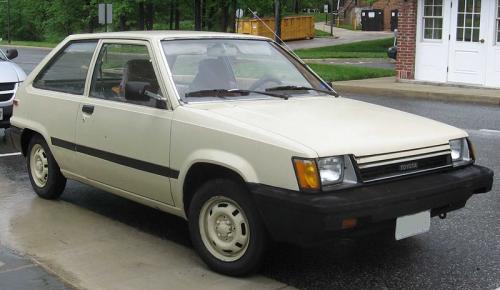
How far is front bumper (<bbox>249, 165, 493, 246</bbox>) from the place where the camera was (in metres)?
3.74

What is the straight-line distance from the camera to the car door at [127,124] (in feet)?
15.5

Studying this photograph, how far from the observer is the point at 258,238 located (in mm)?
4082

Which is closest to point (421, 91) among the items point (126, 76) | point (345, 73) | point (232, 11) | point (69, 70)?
point (345, 73)

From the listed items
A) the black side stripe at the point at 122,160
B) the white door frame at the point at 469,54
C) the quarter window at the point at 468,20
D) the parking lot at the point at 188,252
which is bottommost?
the parking lot at the point at 188,252

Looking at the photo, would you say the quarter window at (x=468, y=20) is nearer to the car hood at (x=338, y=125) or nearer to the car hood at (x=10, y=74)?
the car hood at (x=10, y=74)

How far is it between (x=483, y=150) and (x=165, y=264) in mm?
5687

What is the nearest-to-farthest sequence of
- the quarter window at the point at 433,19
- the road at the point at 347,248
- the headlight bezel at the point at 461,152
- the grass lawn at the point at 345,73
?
the road at the point at 347,248 → the headlight bezel at the point at 461,152 → the quarter window at the point at 433,19 → the grass lawn at the point at 345,73

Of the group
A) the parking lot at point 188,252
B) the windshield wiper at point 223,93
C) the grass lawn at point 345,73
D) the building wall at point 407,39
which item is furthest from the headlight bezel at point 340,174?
the grass lawn at point 345,73

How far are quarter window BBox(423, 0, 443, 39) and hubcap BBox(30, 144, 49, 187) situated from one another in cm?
1348

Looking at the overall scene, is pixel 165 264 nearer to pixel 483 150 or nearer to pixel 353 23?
pixel 483 150

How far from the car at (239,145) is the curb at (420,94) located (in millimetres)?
10117

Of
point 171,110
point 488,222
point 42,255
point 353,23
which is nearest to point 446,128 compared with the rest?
point 488,222

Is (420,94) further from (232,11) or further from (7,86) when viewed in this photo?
(232,11)

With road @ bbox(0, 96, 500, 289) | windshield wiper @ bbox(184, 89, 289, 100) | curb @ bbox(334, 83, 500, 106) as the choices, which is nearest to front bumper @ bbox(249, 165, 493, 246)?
road @ bbox(0, 96, 500, 289)
